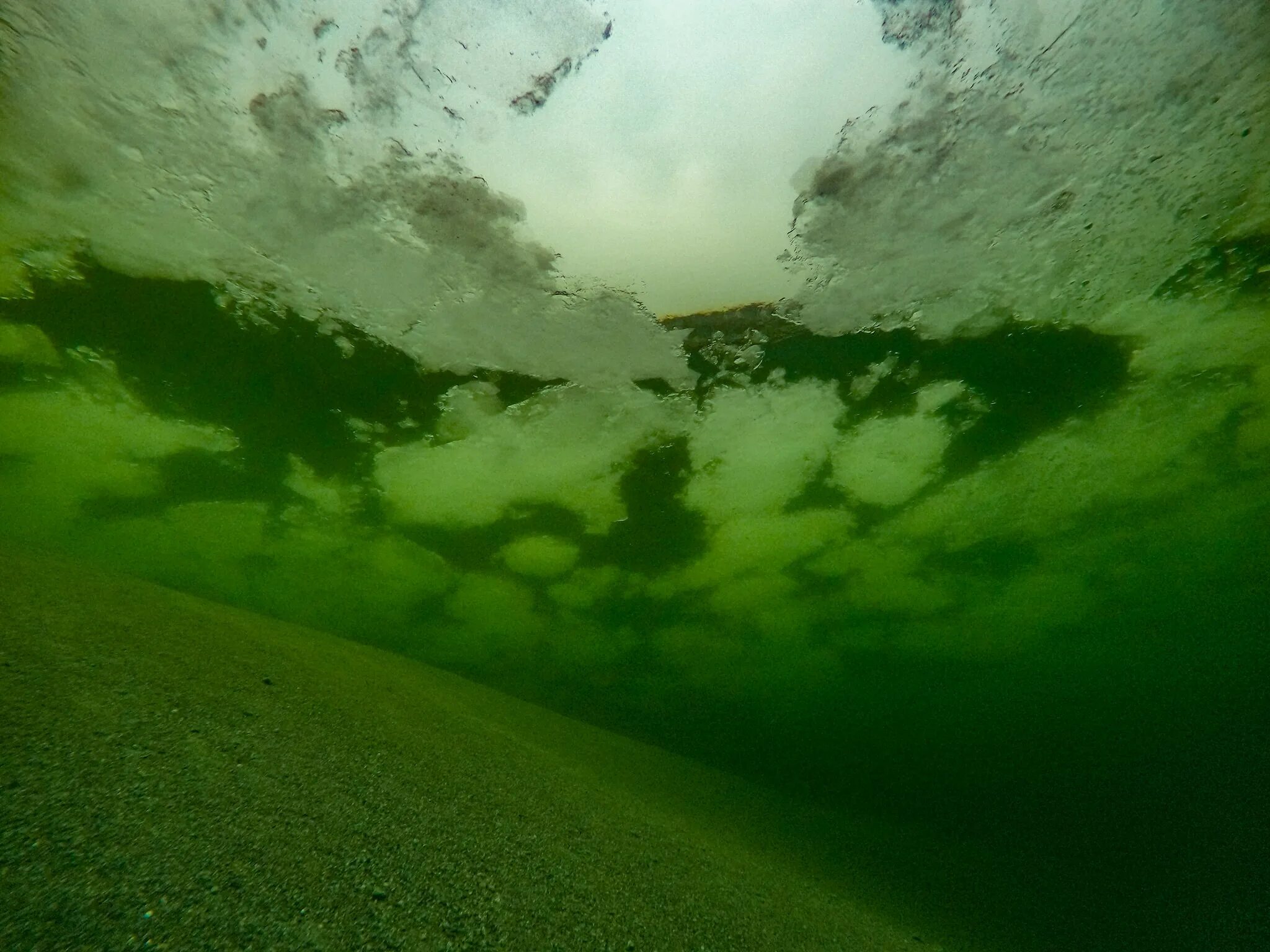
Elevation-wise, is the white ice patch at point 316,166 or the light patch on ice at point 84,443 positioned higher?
the white ice patch at point 316,166

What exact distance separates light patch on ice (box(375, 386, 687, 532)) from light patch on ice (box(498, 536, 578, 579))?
1141 millimetres

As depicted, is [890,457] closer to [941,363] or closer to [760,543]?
[941,363]

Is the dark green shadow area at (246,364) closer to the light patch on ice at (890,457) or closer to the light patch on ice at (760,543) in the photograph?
the light patch on ice at (890,457)

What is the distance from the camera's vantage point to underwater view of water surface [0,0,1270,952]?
2.87m

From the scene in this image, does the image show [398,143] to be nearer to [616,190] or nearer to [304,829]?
[616,190]

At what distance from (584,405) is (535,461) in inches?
80.5

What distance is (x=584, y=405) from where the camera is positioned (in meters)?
8.61

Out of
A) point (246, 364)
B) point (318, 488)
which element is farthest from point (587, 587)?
point (246, 364)

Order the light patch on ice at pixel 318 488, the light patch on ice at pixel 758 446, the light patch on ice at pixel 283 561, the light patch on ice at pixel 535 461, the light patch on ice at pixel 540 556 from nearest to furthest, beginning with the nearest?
the light patch on ice at pixel 758 446, the light patch on ice at pixel 535 461, the light patch on ice at pixel 318 488, the light patch on ice at pixel 540 556, the light patch on ice at pixel 283 561

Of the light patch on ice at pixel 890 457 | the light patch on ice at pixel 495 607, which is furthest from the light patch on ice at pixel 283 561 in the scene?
the light patch on ice at pixel 890 457

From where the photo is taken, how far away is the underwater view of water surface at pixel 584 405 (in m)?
2.87

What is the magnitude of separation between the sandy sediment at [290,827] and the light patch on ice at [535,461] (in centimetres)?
499

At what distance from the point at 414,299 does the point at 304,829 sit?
20.8 ft

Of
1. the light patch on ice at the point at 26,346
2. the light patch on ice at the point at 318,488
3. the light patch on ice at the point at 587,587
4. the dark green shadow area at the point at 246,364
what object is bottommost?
the light patch on ice at the point at 587,587
